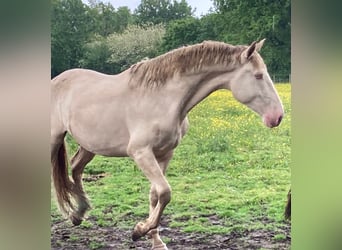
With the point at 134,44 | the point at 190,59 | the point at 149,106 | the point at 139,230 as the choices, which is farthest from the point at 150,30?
the point at 139,230

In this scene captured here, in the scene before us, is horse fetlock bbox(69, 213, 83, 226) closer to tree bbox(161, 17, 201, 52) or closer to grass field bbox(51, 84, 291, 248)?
grass field bbox(51, 84, 291, 248)

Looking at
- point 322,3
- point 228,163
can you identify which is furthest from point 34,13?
point 322,3

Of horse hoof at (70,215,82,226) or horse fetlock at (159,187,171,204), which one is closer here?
horse fetlock at (159,187,171,204)

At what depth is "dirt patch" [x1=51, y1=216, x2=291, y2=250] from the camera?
3146mm

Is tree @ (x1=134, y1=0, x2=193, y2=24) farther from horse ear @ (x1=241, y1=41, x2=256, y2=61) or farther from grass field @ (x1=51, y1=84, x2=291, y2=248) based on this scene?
grass field @ (x1=51, y1=84, x2=291, y2=248)

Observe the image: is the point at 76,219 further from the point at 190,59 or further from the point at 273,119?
the point at 273,119

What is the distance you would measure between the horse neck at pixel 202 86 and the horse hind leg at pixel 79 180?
56cm

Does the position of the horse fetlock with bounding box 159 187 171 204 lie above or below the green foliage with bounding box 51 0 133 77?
below

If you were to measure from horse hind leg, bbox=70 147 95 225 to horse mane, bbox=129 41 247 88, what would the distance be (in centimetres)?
49

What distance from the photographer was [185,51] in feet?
10.2

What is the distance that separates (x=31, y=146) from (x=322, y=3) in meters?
1.69

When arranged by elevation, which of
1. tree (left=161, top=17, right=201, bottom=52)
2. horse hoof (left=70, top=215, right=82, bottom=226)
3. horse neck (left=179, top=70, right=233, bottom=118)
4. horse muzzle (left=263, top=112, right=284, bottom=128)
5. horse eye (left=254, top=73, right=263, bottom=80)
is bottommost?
horse hoof (left=70, top=215, right=82, bottom=226)

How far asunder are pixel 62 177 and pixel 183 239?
72 cm

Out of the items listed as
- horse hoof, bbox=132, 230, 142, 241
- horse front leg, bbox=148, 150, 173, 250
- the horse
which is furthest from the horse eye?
horse hoof, bbox=132, 230, 142, 241
